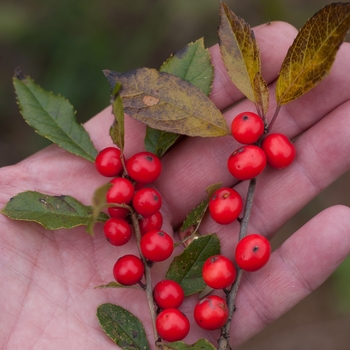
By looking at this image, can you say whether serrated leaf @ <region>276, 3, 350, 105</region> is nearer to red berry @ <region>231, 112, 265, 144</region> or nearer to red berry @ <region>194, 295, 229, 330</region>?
red berry @ <region>231, 112, 265, 144</region>

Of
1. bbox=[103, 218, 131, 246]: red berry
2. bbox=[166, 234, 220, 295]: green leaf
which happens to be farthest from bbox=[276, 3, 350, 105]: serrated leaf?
bbox=[103, 218, 131, 246]: red berry

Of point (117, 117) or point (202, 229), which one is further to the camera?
point (202, 229)

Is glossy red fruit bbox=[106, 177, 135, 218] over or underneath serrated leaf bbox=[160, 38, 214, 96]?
underneath

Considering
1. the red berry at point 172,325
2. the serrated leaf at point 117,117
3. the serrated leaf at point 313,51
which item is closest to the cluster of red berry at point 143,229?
the red berry at point 172,325

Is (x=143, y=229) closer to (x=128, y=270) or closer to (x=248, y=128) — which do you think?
(x=128, y=270)

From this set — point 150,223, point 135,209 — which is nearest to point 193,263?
point 150,223

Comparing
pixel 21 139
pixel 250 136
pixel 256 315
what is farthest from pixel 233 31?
pixel 21 139

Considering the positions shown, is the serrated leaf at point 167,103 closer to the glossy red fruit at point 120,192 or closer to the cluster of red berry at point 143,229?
the cluster of red berry at point 143,229
